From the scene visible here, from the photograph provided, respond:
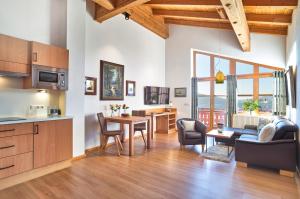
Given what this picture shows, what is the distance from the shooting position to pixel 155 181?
2994mm

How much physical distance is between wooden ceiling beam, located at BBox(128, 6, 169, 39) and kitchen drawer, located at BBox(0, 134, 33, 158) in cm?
431

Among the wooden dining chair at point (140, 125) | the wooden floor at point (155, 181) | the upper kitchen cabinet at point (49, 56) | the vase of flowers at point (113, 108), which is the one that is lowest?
the wooden floor at point (155, 181)

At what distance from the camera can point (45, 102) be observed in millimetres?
3764

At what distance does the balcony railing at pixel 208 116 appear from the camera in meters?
7.36

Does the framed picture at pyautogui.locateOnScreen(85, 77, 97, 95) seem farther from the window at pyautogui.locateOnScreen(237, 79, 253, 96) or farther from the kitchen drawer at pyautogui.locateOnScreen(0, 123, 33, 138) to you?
the window at pyautogui.locateOnScreen(237, 79, 253, 96)

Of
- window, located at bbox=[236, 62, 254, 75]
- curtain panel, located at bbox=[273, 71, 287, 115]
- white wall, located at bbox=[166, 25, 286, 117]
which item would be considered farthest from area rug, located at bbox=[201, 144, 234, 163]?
window, located at bbox=[236, 62, 254, 75]

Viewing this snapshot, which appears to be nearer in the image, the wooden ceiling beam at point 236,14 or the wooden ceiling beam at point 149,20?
the wooden ceiling beam at point 236,14

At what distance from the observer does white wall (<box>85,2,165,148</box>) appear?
187 inches

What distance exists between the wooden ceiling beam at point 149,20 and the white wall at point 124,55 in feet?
0.54

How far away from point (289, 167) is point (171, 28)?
253 inches

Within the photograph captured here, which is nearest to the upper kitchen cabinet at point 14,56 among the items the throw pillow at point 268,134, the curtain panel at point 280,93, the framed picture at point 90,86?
the framed picture at point 90,86

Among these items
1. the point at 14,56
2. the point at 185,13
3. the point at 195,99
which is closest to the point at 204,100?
the point at 195,99

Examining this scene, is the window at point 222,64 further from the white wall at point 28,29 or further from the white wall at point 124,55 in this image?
the white wall at point 28,29

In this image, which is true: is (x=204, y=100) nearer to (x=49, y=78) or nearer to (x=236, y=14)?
(x=236, y=14)
